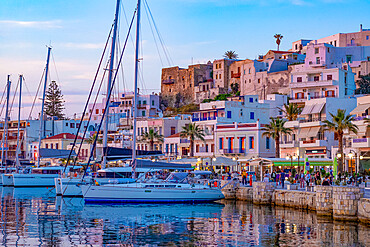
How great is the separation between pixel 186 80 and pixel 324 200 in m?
94.1

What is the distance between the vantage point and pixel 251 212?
35.5 m

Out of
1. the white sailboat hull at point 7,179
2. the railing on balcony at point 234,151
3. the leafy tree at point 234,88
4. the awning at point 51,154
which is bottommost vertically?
the white sailboat hull at point 7,179

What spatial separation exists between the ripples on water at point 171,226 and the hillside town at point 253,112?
10846 millimetres

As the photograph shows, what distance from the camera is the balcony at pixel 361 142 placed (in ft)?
161

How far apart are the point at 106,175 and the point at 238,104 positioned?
29.1 metres

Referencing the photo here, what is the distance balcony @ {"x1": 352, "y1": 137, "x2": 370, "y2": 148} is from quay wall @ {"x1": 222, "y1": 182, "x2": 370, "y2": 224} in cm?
1377

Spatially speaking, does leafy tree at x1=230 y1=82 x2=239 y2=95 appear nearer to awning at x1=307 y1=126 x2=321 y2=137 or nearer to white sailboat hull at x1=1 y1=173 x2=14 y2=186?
awning at x1=307 y1=126 x2=321 y2=137

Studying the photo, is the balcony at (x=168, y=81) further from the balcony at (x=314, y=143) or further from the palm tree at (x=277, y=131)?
the balcony at (x=314, y=143)

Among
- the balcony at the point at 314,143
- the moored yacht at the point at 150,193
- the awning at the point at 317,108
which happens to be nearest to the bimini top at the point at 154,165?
the moored yacht at the point at 150,193

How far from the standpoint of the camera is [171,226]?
2948 cm

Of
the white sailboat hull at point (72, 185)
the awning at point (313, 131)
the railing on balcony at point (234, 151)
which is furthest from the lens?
the railing on balcony at point (234, 151)

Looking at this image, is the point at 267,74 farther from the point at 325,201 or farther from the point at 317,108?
the point at 325,201

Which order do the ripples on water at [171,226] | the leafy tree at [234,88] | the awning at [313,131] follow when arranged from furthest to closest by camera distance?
the leafy tree at [234,88] → the awning at [313,131] → the ripples on water at [171,226]

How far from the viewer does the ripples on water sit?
24.8m
